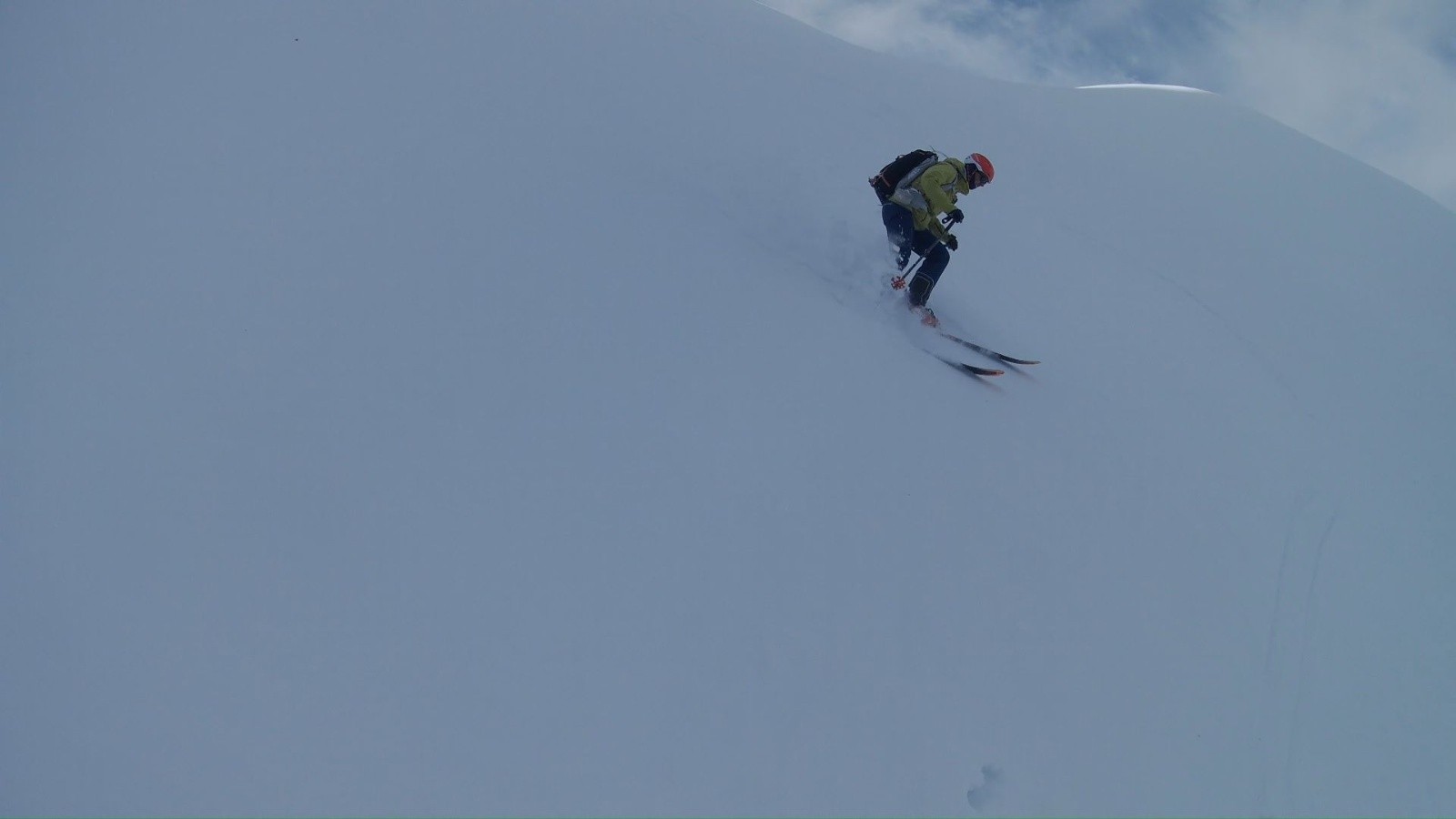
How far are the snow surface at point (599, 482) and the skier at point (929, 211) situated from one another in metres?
0.44

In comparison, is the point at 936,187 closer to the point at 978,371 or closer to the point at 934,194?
the point at 934,194

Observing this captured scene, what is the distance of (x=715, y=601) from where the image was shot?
4.50 metres

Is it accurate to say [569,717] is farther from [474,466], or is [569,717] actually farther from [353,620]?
[474,466]

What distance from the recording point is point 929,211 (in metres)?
7.22

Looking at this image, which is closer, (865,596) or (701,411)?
(865,596)

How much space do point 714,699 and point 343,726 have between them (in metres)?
1.60

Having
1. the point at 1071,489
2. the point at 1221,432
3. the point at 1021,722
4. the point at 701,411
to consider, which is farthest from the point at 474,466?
the point at 1221,432

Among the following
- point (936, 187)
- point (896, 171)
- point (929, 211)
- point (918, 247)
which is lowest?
point (918, 247)

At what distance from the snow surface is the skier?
44 centimetres

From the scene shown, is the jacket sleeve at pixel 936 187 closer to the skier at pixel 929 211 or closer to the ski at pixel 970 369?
the skier at pixel 929 211

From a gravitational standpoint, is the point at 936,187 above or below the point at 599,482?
above

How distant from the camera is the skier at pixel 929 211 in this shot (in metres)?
7.20

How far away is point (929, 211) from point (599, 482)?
3857 mm

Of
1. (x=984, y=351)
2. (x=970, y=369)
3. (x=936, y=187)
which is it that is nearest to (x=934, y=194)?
(x=936, y=187)
